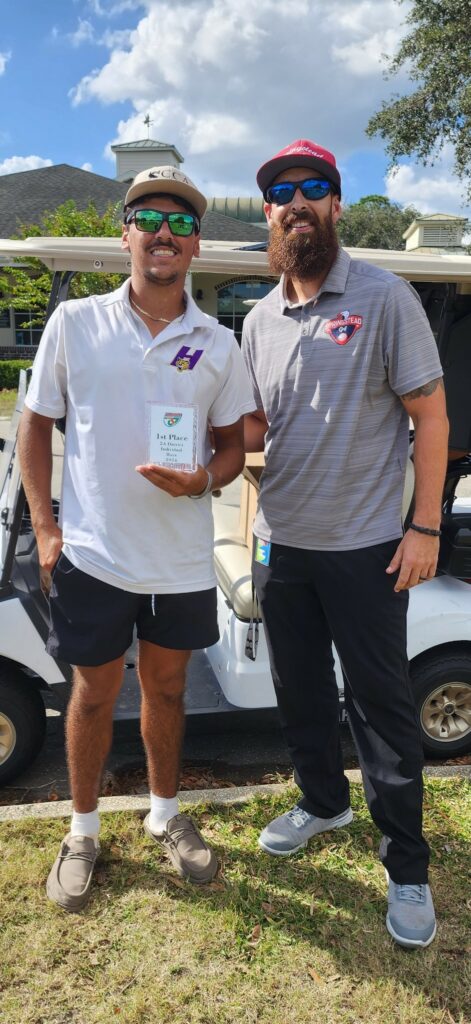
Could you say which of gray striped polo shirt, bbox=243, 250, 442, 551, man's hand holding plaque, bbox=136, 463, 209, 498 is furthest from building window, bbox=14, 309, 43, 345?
man's hand holding plaque, bbox=136, 463, 209, 498

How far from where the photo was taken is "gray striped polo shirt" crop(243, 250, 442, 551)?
6.31 feet

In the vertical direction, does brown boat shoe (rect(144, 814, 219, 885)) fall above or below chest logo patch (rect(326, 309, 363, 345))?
below

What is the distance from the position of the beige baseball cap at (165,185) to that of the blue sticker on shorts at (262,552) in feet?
3.18

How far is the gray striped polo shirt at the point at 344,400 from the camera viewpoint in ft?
6.31

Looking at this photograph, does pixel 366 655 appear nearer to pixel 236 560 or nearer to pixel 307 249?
pixel 307 249

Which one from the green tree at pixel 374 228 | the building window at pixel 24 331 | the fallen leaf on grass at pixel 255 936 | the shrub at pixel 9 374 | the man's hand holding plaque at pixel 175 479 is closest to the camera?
the man's hand holding plaque at pixel 175 479

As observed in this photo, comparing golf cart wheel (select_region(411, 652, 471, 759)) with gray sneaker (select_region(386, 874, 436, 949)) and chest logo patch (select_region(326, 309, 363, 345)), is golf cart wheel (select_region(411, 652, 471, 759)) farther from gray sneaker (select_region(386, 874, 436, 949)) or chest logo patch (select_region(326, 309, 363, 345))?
chest logo patch (select_region(326, 309, 363, 345))

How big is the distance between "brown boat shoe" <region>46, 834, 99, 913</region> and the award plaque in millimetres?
1214

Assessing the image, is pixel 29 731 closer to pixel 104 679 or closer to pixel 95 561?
pixel 104 679

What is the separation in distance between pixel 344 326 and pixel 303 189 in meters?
0.42

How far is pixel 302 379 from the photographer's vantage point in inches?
79.2

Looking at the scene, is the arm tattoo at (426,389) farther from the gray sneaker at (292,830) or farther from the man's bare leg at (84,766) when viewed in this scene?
the gray sneaker at (292,830)

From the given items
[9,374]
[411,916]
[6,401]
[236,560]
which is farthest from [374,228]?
[411,916]

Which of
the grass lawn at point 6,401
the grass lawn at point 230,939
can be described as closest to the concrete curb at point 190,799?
the grass lawn at point 230,939
